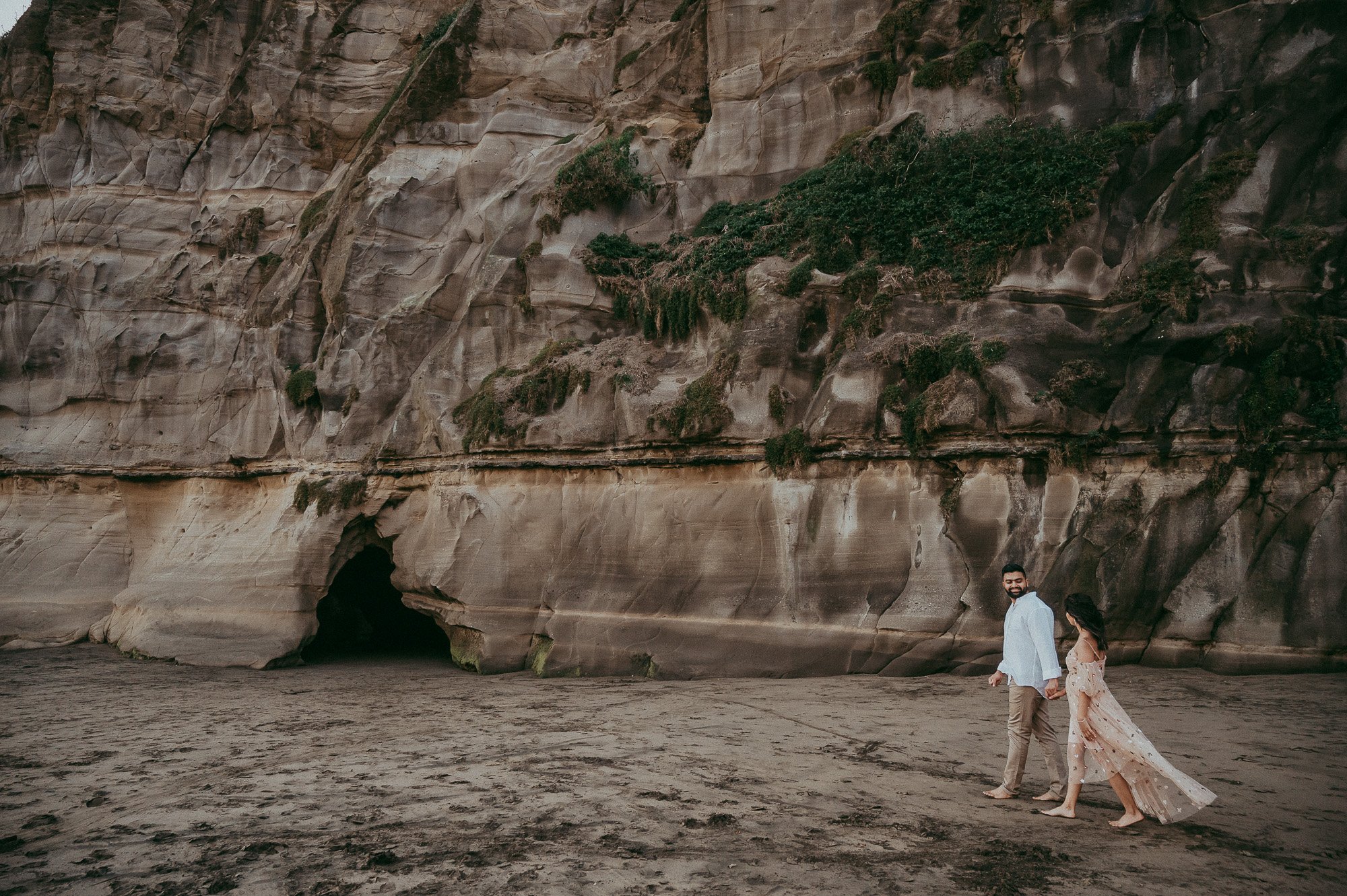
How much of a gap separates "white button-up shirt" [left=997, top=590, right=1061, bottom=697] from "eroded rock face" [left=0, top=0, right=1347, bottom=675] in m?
5.04

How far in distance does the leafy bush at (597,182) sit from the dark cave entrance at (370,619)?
8.14 metres

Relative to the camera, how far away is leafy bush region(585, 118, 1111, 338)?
13.3 meters

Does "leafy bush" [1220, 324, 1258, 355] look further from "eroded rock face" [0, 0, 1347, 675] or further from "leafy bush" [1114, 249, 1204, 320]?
"leafy bush" [1114, 249, 1204, 320]

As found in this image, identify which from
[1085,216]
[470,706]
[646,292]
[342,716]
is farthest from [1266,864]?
[646,292]

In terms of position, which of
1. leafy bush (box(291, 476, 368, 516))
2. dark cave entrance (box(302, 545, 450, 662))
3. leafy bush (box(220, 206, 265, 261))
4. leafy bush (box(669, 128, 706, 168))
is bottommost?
dark cave entrance (box(302, 545, 450, 662))

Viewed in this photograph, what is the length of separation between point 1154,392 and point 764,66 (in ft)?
34.5

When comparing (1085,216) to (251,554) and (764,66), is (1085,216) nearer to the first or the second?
(764,66)

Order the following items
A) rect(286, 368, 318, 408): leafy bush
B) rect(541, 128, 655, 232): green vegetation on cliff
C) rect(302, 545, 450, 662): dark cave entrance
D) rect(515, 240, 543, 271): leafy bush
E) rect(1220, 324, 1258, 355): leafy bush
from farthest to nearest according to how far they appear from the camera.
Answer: rect(302, 545, 450, 662): dark cave entrance
rect(286, 368, 318, 408): leafy bush
rect(541, 128, 655, 232): green vegetation on cliff
rect(515, 240, 543, 271): leafy bush
rect(1220, 324, 1258, 355): leafy bush

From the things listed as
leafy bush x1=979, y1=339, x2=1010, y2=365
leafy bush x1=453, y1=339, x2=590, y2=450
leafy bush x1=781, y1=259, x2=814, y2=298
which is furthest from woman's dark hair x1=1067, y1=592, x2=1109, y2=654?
leafy bush x1=453, y1=339, x2=590, y2=450

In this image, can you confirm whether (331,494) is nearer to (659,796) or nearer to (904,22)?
(659,796)

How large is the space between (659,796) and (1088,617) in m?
3.23

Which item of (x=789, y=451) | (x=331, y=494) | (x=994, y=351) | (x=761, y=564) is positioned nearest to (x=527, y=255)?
(x=331, y=494)

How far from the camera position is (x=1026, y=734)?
6281 mm

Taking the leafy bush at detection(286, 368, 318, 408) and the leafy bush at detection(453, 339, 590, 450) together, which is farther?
the leafy bush at detection(286, 368, 318, 408)
